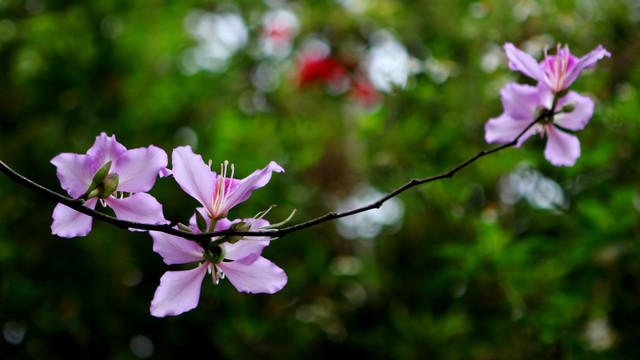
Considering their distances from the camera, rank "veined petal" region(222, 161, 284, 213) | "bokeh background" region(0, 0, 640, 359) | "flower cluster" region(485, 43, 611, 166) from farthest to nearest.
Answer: "bokeh background" region(0, 0, 640, 359) < "flower cluster" region(485, 43, 611, 166) < "veined petal" region(222, 161, 284, 213)

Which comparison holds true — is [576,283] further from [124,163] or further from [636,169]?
[124,163]

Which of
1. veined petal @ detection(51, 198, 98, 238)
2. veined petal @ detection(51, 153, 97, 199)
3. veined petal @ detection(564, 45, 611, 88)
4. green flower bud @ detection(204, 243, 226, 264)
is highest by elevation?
veined petal @ detection(564, 45, 611, 88)

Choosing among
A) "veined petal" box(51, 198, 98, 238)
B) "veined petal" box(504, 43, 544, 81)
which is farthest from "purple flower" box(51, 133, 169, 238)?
"veined petal" box(504, 43, 544, 81)

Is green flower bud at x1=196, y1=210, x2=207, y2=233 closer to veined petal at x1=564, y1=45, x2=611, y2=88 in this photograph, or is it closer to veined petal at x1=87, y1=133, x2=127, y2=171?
veined petal at x1=87, y1=133, x2=127, y2=171

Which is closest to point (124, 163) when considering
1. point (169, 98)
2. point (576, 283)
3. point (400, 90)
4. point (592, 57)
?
point (592, 57)

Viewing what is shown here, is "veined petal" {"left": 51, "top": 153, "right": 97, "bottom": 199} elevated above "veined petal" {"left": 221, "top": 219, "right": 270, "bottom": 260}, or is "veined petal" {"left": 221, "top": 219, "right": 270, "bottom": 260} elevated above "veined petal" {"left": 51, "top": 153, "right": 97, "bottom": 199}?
"veined petal" {"left": 51, "top": 153, "right": 97, "bottom": 199}

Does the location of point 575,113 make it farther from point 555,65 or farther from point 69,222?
point 69,222

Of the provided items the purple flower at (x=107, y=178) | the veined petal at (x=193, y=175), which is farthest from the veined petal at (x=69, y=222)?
the veined petal at (x=193, y=175)
